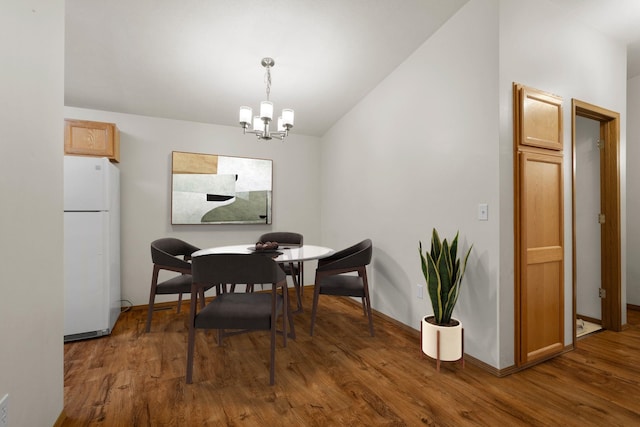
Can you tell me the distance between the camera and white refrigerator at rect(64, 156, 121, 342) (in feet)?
8.61

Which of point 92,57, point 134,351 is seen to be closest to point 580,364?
point 134,351

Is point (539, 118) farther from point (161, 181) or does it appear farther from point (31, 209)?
point (161, 181)

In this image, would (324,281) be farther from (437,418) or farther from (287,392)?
(437,418)

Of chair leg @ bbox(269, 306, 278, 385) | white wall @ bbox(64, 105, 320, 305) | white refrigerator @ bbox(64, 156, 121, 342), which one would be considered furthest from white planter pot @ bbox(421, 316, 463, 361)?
white refrigerator @ bbox(64, 156, 121, 342)

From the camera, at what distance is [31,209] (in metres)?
1.31

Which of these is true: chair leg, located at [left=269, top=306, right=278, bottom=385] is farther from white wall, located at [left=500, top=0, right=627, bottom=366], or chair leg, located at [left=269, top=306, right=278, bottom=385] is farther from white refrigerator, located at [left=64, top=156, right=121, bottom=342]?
white refrigerator, located at [left=64, top=156, right=121, bottom=342]

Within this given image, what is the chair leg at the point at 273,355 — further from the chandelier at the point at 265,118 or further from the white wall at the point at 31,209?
the chandelier at the point at 265,118

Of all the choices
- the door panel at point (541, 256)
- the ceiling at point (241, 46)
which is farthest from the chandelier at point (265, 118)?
the door panel at point (541, 256)

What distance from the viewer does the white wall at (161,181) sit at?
11.7ft

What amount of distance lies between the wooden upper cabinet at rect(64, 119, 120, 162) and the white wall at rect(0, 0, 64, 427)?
1.75 meters

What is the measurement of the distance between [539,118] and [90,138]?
162 inches

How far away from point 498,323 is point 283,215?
3086 mm

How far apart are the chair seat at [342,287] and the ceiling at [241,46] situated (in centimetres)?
218

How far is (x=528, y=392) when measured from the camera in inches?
73.3
